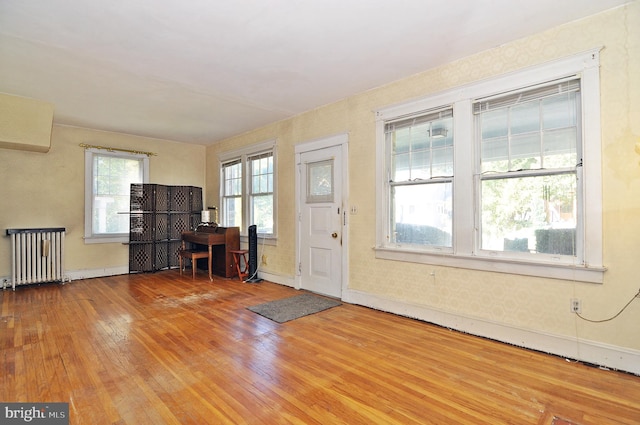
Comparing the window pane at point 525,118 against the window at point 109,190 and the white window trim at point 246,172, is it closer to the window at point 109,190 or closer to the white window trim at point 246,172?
the white window trim at point 246,172

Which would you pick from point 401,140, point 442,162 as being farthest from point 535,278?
point 401,140

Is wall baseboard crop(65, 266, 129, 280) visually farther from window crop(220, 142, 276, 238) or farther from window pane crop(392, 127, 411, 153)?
window pane crop(392, 127, 411, 153)

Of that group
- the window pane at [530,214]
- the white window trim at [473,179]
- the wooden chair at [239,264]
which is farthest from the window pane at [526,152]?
the wooden chair at [239,264]

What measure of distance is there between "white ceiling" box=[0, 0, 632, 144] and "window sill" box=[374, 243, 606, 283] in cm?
203

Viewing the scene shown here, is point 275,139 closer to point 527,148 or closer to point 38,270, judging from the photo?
point 527,148

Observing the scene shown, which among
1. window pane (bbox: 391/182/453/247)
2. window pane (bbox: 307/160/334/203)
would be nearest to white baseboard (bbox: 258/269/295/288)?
window pane (bbox: 307/160/334/203)

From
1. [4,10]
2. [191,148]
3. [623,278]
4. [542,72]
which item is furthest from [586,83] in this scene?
[191,148]

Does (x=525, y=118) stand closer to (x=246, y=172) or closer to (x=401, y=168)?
(x=401, y=168)

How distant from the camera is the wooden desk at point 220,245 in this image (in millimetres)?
5805

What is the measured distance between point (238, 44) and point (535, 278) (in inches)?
135

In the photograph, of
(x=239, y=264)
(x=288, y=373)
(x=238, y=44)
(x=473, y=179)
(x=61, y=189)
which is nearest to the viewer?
(x=288, y=373)

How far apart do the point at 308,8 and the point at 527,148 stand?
2.26 metres

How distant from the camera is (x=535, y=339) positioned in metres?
2.77

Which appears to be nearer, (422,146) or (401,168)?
(422,146)
